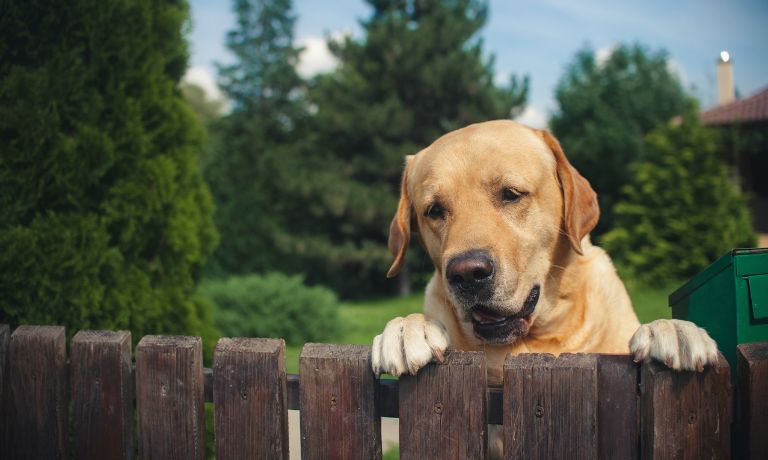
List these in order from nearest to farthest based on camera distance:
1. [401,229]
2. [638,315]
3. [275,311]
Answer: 1. [401,229]
2. [638,315]
3. [275,311]

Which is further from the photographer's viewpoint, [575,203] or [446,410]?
[575,203]

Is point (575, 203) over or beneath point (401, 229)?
over

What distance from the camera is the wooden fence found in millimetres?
1727

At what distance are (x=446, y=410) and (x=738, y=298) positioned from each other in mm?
1011

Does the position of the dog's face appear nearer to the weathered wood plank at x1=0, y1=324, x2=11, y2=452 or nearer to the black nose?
the black nose

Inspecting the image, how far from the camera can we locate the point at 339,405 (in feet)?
6.40

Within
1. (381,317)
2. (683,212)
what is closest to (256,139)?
(381,317)

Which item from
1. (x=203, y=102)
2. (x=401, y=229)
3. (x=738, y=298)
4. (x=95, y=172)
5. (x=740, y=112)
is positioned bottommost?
(x=738, y=298)

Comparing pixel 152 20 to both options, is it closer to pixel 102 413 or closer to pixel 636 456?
pixel 102 413

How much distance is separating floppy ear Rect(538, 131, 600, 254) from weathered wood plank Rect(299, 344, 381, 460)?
132 centimetres

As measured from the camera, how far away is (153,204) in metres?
3.93

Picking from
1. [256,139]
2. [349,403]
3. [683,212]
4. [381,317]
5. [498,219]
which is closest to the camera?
[349,403]

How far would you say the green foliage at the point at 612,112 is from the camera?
20.8 m

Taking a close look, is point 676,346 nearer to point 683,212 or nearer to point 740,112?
point 683,212
